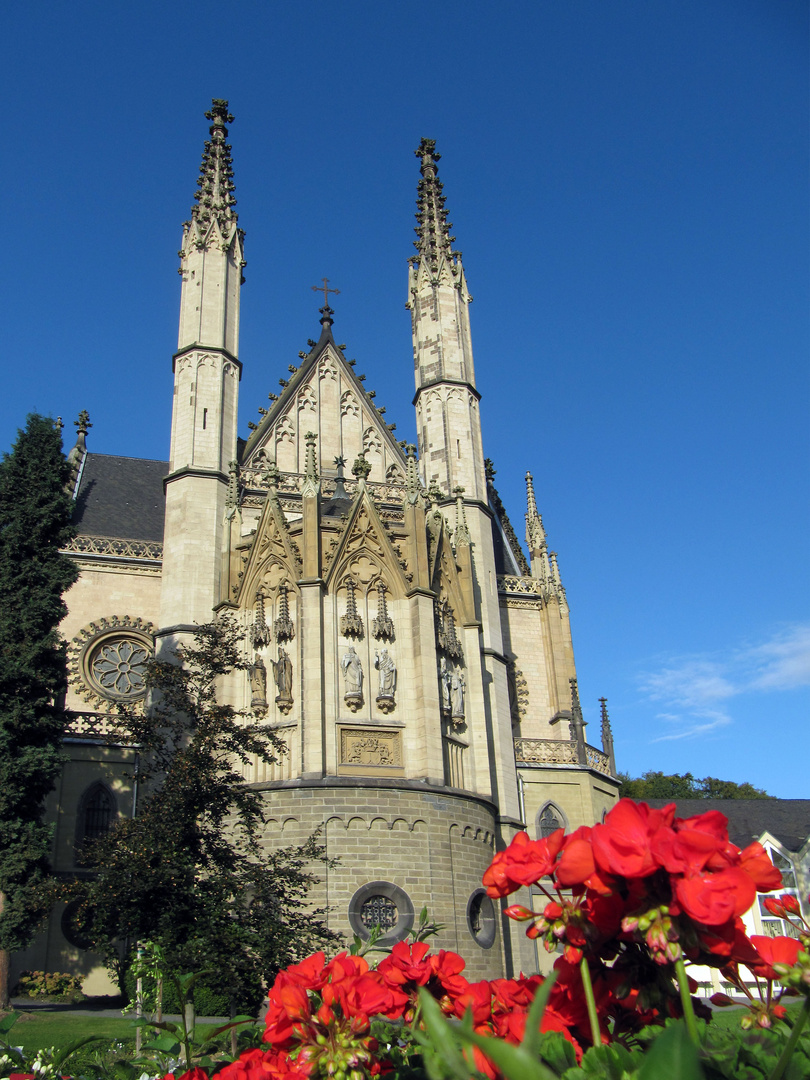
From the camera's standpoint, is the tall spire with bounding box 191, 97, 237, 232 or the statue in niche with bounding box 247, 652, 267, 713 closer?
the statue in niche with bounding box 247, 652, 267, 713

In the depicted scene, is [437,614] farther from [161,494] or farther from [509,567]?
[161,494]

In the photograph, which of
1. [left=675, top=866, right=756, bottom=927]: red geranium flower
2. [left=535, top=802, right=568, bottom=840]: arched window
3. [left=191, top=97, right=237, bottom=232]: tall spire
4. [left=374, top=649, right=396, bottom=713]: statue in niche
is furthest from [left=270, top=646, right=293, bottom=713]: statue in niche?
[left=675, top=866, right=756, bottom=927]: red geranium flower

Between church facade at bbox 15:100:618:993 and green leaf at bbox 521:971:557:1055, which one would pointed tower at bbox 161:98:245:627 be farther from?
green leaf at bbox 521:971:557:1055

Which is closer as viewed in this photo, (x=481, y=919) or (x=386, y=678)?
(x=481, y=919)

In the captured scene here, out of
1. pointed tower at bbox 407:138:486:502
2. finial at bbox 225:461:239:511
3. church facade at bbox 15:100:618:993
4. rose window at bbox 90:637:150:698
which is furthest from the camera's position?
pointed tower at bbox 407:138:486:502

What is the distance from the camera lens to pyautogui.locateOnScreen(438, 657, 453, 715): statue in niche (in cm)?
2306

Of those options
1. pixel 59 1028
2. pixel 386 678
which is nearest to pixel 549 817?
pixel 386 678

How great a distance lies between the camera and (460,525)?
2586 cm

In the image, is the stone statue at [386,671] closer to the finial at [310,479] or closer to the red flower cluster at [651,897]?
the finial at [310,479]

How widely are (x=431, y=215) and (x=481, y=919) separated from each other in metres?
22.8

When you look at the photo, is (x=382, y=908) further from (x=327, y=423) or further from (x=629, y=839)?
(x=629, y=839)

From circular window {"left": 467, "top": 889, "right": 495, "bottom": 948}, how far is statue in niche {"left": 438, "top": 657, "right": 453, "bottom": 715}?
169 inches

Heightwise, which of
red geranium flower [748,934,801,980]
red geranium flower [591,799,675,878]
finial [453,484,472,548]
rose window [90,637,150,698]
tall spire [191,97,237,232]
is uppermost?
tall spire [191,97,237,232]

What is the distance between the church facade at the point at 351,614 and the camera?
20875mm
